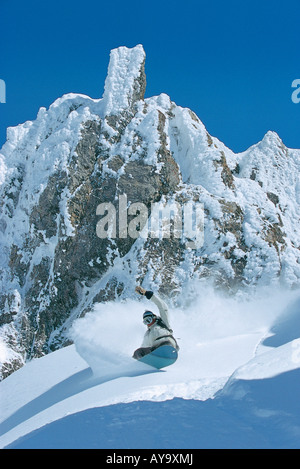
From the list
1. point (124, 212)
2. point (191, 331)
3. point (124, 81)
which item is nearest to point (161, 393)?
point (191, 331)

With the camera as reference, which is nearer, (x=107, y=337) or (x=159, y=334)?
(x=159, y=334)

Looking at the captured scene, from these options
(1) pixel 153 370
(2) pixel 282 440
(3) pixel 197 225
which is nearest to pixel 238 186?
(3) pixel 197 225

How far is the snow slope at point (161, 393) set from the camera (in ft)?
16.9

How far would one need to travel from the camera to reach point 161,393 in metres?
6.54

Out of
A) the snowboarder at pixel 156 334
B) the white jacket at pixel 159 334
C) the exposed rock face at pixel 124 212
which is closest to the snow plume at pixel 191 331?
the snowboarder at pixel 156 334

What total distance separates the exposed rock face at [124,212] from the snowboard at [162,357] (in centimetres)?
3976

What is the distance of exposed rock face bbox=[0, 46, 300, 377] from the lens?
51.8m

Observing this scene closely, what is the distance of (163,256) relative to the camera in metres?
52.2

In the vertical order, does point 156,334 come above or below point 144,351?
above

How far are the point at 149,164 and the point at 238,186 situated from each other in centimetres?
1297

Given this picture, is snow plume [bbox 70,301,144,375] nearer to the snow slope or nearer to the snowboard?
the snow slope
